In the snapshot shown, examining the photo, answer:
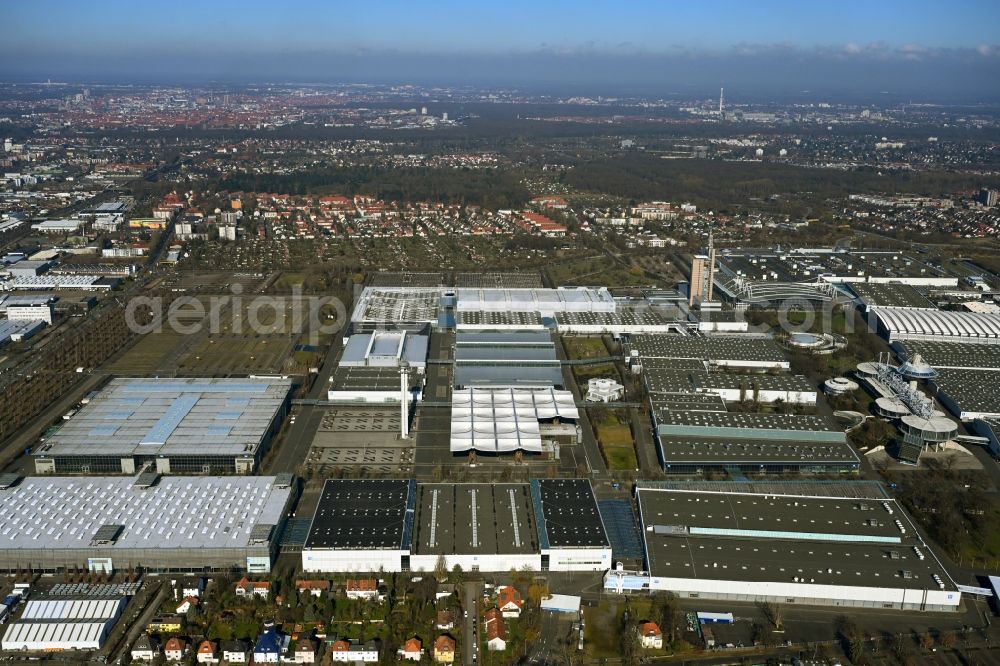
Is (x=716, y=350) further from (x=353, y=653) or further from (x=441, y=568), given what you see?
(x=353, y=653)

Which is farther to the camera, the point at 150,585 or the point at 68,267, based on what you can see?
the point at 68,267

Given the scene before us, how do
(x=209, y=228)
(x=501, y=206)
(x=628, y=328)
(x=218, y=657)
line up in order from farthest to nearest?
(x=501, y=206) < (x=209, y=228) < (x=628, y=328) < (x=218, y=657)

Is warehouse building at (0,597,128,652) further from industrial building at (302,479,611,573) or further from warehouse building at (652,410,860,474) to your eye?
warehouse building at (652,410,860,474)

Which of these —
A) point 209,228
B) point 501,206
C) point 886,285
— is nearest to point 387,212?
point 501,206

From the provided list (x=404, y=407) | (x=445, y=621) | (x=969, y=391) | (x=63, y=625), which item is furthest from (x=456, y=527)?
(x=969, y=391)

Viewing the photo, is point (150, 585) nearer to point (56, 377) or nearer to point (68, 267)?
point (56, 377)

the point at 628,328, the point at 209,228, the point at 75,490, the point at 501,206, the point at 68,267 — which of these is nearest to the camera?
the point at 75,490
